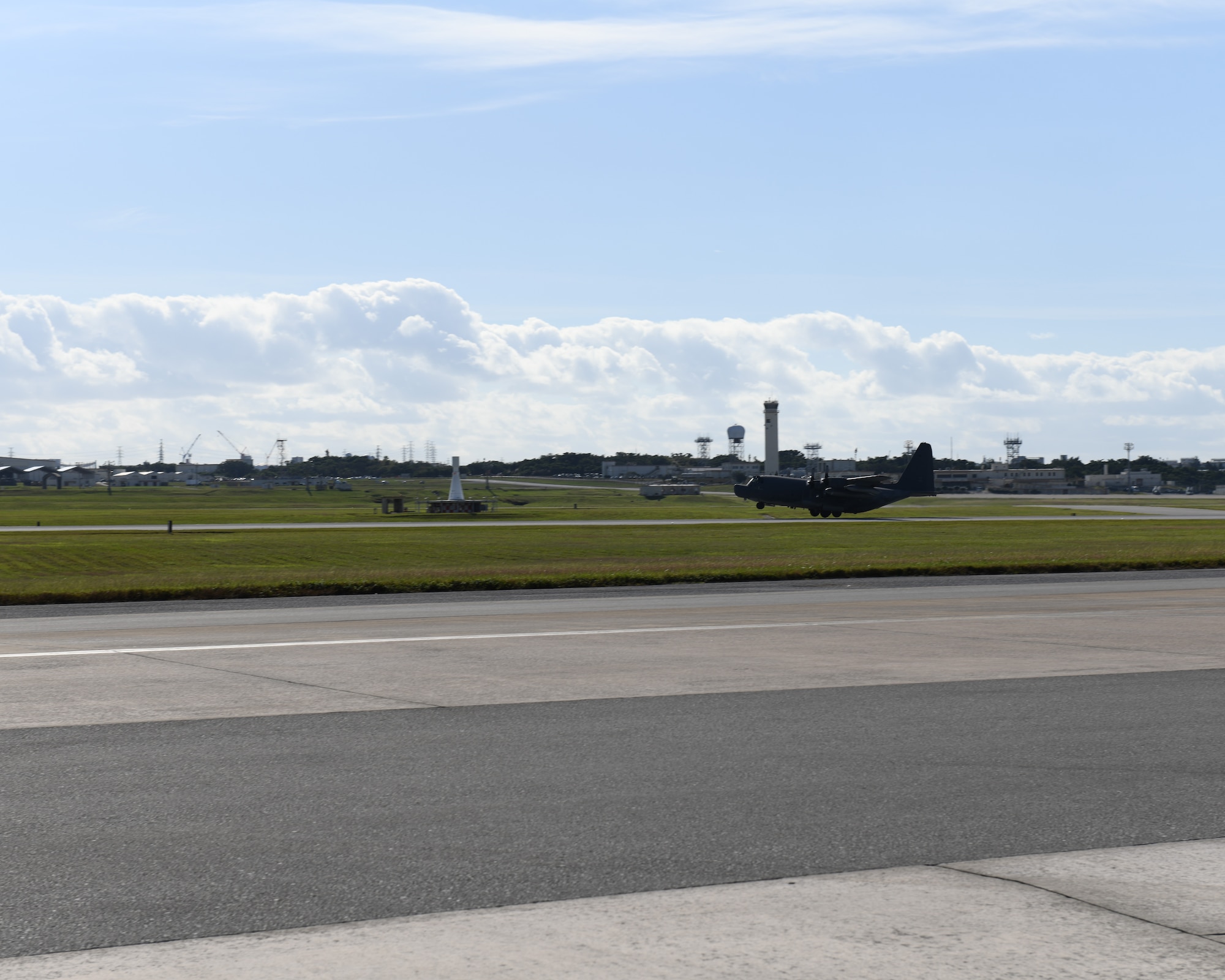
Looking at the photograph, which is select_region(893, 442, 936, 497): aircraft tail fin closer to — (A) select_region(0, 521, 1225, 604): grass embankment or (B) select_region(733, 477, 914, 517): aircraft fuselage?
(B) select_region(733, 477, 914, 517): aircraft fuselage

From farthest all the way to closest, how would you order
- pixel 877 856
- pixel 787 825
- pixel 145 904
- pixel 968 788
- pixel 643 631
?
pixel 643 631
pixel 968 788
pixel 787 825
pixel 877 856
pixel 145 904

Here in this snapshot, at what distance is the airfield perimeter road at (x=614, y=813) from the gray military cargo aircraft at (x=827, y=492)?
2452 inches

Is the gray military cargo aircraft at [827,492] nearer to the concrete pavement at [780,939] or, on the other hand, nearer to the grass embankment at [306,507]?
the grass embankment at [306,507]

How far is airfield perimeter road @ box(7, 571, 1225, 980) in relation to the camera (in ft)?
16.5

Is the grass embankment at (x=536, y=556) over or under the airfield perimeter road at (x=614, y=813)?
under

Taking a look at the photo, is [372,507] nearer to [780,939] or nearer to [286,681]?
[286,681]

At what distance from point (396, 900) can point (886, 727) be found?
213 inches

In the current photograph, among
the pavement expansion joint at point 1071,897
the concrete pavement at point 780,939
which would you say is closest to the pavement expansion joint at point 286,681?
the concrete pavement at point 780,939

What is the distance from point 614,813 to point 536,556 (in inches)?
1400

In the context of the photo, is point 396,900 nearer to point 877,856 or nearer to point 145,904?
point 145,904

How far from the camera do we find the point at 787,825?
6883 mm

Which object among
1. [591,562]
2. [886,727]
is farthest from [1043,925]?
[591,562]

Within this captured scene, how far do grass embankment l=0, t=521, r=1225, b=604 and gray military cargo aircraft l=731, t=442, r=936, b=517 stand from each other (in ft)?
28.8

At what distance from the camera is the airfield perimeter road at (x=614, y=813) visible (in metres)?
A: 5.03
